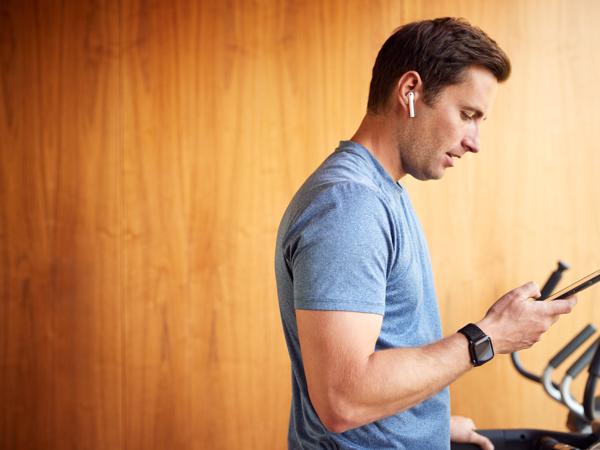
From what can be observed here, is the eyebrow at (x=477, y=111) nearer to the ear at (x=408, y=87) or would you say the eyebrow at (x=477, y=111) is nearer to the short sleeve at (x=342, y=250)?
the ear at (x=408, y=87)

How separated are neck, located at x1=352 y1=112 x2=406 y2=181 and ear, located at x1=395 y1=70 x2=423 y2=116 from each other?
43mm

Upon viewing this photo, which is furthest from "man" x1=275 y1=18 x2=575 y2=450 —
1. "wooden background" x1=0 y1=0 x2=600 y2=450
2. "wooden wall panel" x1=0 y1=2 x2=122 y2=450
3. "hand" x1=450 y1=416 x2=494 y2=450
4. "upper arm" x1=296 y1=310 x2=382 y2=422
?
"wooden wall panel" x1=0 y1=2 x2=122 y2=450

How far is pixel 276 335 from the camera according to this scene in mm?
2656

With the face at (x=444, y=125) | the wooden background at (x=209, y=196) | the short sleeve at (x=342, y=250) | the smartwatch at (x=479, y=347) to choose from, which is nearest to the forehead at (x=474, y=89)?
the face at (x=444, y=125)

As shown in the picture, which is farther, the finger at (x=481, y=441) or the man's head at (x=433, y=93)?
the finger at (x=481, y=441)

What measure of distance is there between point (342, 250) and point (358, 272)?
0.04 m

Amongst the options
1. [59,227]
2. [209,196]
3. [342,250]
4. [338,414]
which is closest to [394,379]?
[338,414]

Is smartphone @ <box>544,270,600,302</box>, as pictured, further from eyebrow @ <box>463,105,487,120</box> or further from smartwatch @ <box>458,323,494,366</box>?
eyebrow @ <box>463,105,487,120</box>

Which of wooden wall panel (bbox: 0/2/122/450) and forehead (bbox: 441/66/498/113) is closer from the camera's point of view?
forehead (bbox: 441/66/498/113)

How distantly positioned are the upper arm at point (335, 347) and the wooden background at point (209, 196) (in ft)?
5.74

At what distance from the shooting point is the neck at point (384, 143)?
1.16 meters

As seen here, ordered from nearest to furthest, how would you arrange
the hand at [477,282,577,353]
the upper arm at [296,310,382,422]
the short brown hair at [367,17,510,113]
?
the upper arm at [296,310,382,422]
the hand at [477,282,577,353]
the short brown hair at [367,17,510,113]

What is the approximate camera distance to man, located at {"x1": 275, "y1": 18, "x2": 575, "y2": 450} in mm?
891

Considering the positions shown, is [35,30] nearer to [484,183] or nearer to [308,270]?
[484,183]
